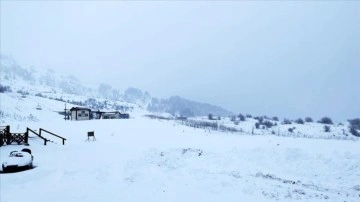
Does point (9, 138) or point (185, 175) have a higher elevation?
point (9, 138)

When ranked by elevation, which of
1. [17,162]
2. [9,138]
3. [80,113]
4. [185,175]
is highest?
Result: [80,113]

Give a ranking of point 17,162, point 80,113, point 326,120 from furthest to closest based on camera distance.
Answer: point 326,120 < point 80,113 < point 17,162

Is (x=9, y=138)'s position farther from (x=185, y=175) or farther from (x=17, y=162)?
(x=185, y=175)

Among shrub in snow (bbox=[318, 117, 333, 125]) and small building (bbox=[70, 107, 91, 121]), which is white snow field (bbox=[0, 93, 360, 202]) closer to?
small building (bbox=[70, 107, 91, 121])

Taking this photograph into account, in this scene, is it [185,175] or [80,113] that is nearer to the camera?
[185,175]

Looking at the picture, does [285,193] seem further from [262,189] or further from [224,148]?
[224,148]

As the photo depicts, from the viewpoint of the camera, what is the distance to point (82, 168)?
24.9 metres

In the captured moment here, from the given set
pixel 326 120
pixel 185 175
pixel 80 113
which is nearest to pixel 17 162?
pixel 185 175

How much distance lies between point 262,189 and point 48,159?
1826 cm

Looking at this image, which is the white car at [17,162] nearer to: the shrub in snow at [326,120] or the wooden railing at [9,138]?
the wooden railing at [9,138]

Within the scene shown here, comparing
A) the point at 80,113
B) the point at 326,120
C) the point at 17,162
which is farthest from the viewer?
the point at 326,120

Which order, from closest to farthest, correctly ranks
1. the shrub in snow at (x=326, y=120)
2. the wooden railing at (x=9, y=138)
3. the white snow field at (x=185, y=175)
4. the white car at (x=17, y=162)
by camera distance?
the white snow field at (x=185, y=175)
the white car at (x=17, y=162)
the wooden railing at (x=9, y=138)
the shrub in snow at (x=326, y=120)

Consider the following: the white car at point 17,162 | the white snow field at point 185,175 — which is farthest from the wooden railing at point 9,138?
the white car at point 17,162

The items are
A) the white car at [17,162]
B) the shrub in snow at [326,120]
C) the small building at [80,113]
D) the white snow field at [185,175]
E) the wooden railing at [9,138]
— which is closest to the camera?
the white snow field at [185,175]
